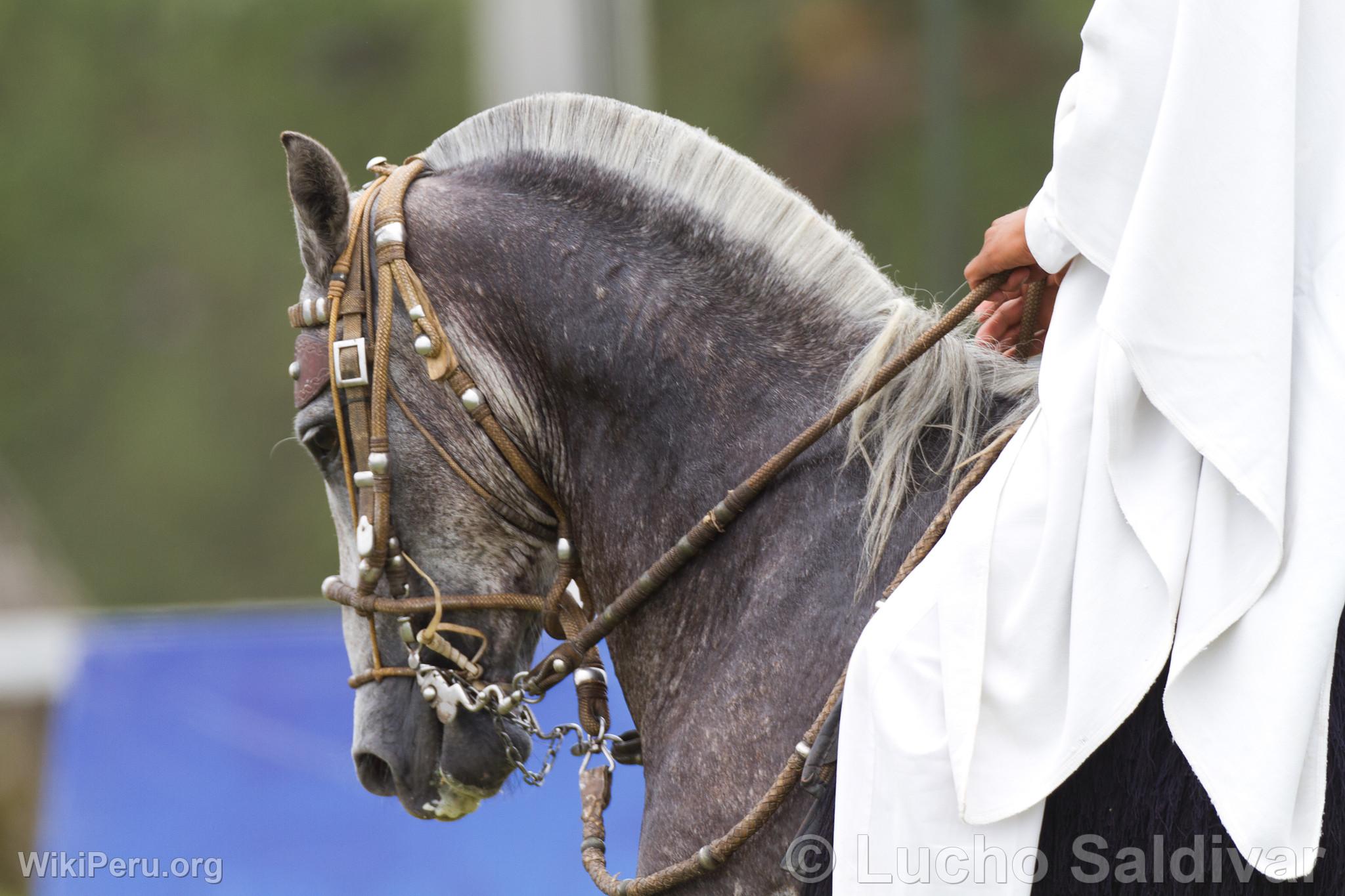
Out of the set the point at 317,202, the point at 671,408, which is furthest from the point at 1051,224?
the point at 317,202

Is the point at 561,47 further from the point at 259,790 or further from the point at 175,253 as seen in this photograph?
the point at 175,253

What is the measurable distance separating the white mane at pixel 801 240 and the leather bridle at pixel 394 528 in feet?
0.39

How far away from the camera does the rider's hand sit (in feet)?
6.30

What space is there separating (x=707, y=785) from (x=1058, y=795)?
52 centimetres

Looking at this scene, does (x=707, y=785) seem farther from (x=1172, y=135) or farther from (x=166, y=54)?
(x=166, y=54)

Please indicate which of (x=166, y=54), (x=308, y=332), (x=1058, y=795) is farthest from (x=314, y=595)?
(x=1058, y=795)

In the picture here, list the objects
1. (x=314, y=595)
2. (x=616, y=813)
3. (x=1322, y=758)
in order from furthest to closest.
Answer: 1. (x=314, y=595)
2. (x=616, y=813)
3. (x=1322, y=758)

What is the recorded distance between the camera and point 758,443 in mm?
2092

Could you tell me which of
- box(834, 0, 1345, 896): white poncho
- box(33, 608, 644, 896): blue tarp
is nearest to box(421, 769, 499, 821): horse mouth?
box(834, 0, 1345, 896): white poncho

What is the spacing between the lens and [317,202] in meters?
2.26

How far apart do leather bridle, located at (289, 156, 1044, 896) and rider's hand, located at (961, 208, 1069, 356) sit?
0.15ft

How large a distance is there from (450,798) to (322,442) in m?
0.67

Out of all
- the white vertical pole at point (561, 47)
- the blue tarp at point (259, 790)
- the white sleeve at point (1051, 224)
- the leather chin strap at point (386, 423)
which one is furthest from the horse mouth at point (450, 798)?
the white vertical pole at point (561, 47)

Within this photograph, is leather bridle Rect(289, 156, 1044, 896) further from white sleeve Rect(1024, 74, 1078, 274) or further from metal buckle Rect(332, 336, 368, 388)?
white sleeve Rect(1024, 74, 1078, 274)
